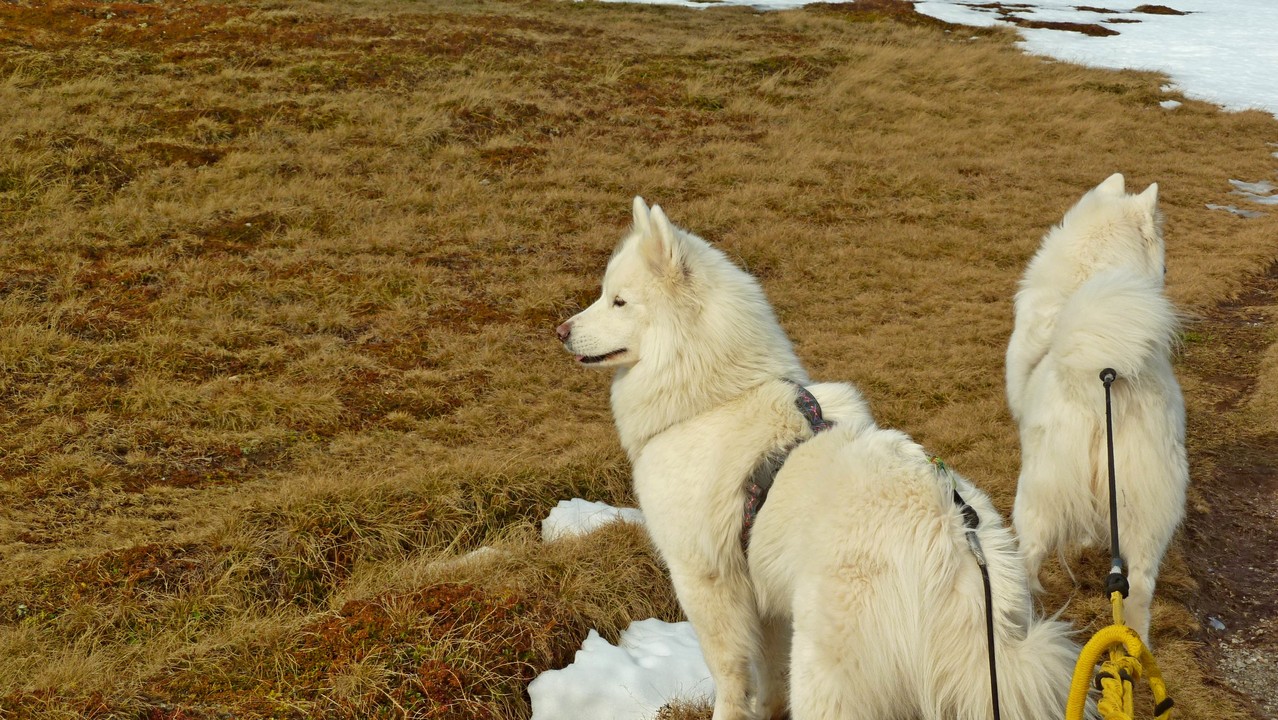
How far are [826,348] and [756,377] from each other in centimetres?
590

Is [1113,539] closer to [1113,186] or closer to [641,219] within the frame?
[641,219]

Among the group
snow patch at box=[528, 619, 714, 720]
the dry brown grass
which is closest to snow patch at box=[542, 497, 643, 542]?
the dry brown grass

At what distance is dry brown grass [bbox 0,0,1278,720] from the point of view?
4395 millimetres

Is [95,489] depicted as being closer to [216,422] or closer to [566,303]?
[216,422]

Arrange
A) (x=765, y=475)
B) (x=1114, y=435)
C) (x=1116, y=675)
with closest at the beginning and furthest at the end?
(x=1116, y=675) → (x=765, y=475) → (x=1114, y=435)

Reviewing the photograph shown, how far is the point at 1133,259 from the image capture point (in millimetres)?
5117

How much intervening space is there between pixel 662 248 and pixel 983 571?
1.69 meters

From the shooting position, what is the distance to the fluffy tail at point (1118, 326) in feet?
12.2

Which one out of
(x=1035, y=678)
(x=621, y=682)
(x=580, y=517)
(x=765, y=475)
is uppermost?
(x=765, y=475)

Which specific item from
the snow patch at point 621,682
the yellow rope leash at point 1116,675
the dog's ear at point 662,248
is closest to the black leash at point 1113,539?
the yellow rope leash at point 1116,675

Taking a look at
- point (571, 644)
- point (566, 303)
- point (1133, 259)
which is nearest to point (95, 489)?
point (571, 644)

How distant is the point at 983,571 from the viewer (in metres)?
2.31

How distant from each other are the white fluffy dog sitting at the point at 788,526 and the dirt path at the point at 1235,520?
217 cm

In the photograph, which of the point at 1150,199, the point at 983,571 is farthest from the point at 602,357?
the point at 1150,199
